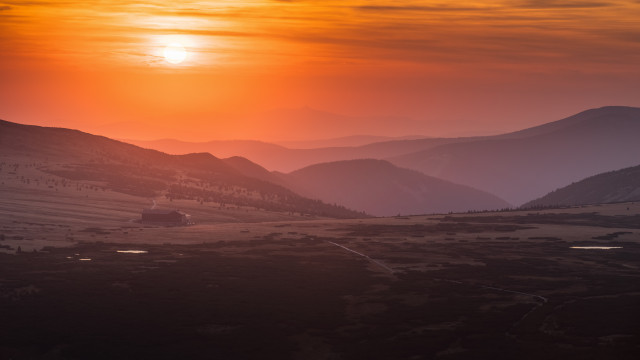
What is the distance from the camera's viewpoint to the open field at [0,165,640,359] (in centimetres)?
4872

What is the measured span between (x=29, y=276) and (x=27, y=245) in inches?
821

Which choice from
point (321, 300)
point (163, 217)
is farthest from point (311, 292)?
point (163, 217)

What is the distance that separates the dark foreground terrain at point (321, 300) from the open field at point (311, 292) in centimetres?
18

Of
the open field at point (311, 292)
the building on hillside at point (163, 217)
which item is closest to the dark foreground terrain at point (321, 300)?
the open field at point (311, 292)

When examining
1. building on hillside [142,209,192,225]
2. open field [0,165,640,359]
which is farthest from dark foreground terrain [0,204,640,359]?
building on hillside [142,209,192,225]

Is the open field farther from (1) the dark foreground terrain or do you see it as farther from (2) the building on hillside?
(2) the building on hillside

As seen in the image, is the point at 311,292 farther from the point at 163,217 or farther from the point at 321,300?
the point at 163,217

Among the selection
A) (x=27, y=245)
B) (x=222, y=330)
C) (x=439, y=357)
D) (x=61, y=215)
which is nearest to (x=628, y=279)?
(x=439, y=357)

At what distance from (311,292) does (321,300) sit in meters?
3.56

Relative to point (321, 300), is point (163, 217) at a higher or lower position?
higher

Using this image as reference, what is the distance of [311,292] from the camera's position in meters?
66.8

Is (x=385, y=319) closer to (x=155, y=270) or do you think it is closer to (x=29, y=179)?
(x=155, y=270)

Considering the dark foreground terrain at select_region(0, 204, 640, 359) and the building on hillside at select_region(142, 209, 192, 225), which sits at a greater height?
the building on hillside at select_region(142, 209, 192, 225)

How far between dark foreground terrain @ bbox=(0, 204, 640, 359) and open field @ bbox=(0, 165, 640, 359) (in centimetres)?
18
